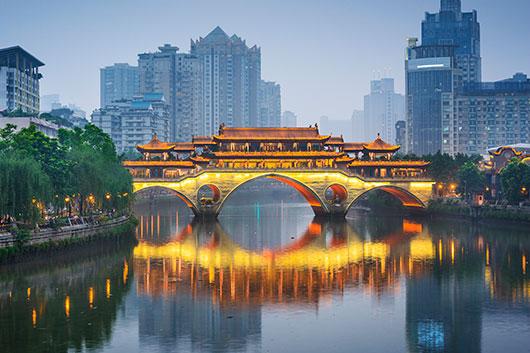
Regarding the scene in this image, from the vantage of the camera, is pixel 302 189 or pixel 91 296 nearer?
pixel 91 296

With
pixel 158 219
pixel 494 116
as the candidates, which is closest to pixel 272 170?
pixel 158 219

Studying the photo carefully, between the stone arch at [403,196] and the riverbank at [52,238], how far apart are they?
3416 cm

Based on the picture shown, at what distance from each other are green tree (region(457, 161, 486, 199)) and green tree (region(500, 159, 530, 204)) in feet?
54.6

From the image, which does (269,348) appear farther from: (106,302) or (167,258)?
(167,258)

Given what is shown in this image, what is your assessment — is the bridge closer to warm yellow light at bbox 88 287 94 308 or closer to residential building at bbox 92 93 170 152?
warm yellow light at bbox 88 287 94 308

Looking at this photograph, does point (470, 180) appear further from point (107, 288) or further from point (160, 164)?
point (107, 288)

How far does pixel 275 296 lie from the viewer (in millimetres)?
38906

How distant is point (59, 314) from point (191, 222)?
50835 mm

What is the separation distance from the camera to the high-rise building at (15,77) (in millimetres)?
122250

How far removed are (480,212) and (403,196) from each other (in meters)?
15.3

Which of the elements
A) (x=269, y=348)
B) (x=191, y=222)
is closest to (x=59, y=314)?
(x=269, y=348)

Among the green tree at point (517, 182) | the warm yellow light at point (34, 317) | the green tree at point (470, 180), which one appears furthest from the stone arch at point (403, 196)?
the warm yellow light at point (34, 317)

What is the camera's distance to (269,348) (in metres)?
28.6

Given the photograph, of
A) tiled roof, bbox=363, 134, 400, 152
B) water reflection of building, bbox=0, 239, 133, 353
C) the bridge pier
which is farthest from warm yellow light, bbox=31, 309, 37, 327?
tiled roof, bbox=363, 134, 400, 152
